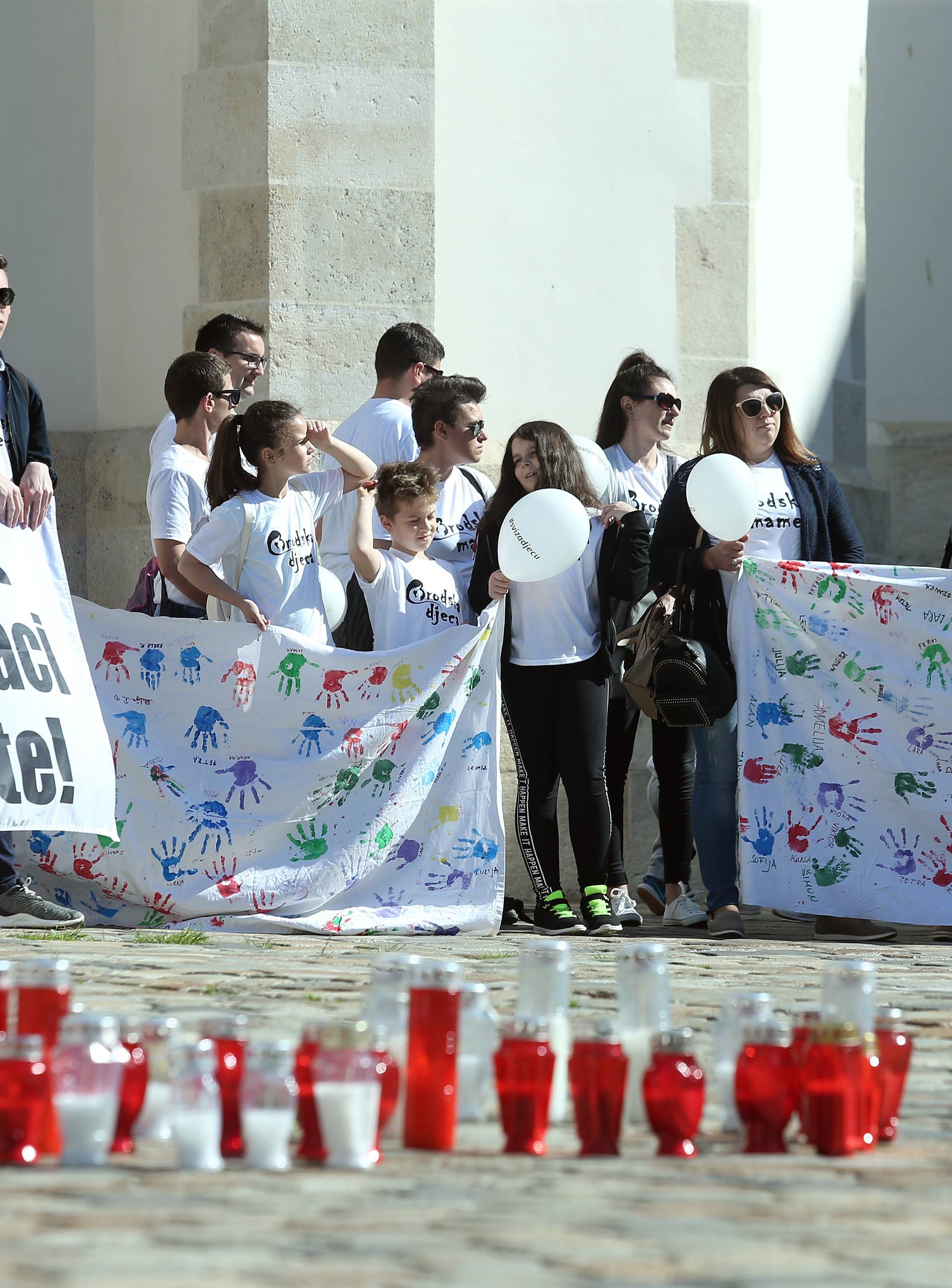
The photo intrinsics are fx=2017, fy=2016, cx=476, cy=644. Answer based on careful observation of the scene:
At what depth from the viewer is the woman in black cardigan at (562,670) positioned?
675 centimetres

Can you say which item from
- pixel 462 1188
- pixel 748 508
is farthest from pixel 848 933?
pixel 462 1188

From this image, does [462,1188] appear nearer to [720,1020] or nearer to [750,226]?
[720,1020]

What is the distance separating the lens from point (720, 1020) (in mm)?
3145

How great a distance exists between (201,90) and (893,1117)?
6.44 metres

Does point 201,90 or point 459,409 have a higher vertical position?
point 201,90

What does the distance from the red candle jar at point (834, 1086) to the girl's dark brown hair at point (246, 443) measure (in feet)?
12.8

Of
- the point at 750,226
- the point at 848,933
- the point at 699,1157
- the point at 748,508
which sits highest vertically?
the point at 750,226

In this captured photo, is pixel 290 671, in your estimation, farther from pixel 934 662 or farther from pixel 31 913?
pixel 934 662

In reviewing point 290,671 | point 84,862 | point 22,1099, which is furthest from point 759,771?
point 22,1099

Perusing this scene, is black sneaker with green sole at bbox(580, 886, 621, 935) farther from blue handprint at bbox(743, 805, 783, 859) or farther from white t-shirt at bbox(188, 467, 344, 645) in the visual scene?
white t-shirt at bbox(188, 467, 344, 645)

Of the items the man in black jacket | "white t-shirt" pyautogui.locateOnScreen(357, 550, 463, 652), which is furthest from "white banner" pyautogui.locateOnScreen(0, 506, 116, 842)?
"white t-shirt" pyautogui.locateOnScreen(357, 550, 463, 652)

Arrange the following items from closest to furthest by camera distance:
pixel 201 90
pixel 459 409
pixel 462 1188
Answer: pixel 462 1188
pixel 459 409
pixel 201 90

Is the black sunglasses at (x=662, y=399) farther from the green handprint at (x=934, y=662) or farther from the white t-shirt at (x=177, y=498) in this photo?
the white t-shirt at (x=177, y=498)

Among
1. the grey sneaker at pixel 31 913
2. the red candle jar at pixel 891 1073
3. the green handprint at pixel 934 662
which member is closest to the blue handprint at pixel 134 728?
the grey sneaker at pixel 31 913
